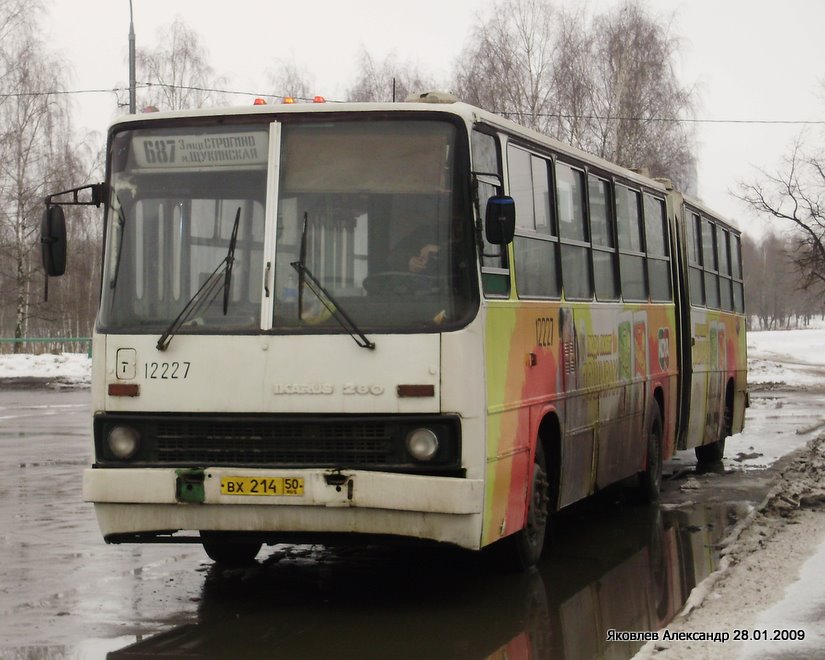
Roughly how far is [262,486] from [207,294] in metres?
1.17

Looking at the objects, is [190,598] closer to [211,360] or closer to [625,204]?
[211,360]

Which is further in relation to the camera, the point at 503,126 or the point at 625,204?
the point at 625,204

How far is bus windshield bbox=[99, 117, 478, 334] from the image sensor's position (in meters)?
8.28

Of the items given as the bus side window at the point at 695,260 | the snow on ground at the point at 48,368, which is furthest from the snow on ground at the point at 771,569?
the snow on ground at the point at 48,368

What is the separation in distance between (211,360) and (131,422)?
59 centimetres

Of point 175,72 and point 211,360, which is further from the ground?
point 175,72

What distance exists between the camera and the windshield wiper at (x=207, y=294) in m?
8.41

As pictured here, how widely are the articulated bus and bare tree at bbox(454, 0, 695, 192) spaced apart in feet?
150

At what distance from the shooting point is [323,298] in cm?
827

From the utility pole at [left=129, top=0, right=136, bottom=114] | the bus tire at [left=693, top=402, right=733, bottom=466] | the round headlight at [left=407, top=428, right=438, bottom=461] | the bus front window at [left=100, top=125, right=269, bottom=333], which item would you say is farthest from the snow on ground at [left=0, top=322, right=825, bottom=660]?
the utility pole at [left=129, top=0, right=136, bottom=114]

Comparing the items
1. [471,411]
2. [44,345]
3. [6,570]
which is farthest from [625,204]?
[44,345]

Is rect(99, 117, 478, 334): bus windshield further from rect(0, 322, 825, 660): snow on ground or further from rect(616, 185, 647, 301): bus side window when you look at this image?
rect(616, 185, 647, 301): bus side window

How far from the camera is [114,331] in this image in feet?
28.0

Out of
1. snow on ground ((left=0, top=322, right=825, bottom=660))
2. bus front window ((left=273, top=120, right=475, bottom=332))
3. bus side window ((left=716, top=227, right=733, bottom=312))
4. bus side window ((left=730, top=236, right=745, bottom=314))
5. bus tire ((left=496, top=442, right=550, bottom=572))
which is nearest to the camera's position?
snow on ground ((left=0, top=322, right=825, bottom=660))
